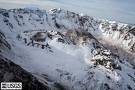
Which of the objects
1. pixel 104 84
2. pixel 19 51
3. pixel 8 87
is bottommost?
pixel 104 84

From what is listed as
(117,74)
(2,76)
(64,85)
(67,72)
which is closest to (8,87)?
(2,76)

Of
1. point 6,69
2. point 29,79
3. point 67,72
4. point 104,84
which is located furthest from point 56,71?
point 6,69

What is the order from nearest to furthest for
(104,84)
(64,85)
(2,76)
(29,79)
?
1. (2,76)
2. (29,79)
3. (64,85)
4. (104,84)

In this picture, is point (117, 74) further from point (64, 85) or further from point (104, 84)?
point (64, 85)

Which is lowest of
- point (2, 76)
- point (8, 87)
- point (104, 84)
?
point (104, 84)

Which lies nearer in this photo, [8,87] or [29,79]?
[8,87]

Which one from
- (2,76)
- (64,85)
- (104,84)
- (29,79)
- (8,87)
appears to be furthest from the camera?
(104,84)

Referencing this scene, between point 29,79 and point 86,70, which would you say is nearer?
point 29,79

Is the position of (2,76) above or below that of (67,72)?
above

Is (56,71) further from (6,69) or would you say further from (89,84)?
(6,69)
